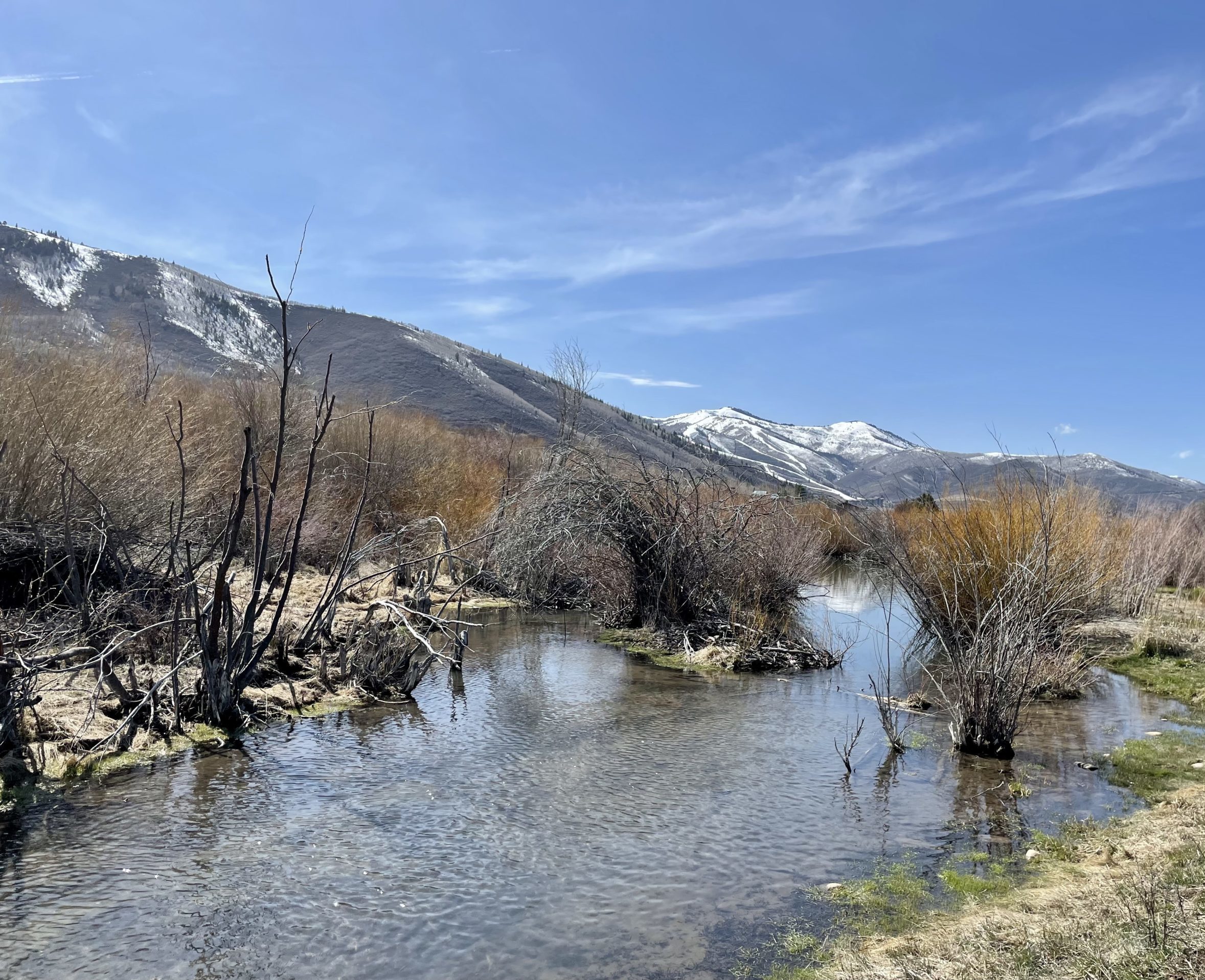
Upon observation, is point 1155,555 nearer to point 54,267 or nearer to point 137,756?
point 137,756

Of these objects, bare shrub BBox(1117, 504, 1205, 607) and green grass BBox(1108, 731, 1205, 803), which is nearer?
green grass BBox(1108, 731, 1205, 803)

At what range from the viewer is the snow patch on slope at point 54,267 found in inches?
4188

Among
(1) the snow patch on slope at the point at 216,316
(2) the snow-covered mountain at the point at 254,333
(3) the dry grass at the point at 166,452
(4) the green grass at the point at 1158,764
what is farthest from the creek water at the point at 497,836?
(1) the snow patch on slope at the point at 216,316

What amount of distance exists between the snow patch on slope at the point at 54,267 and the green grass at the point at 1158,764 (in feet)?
381

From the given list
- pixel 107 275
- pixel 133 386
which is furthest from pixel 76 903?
pixel 107 275

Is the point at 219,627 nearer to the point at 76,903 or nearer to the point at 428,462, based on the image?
the point at 76,903

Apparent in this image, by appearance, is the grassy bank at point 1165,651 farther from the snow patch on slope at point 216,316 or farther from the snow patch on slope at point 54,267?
the snow patch on slope at point 54,267

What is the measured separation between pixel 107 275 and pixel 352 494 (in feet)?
384

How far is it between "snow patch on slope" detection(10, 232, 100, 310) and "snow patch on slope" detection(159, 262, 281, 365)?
992cm

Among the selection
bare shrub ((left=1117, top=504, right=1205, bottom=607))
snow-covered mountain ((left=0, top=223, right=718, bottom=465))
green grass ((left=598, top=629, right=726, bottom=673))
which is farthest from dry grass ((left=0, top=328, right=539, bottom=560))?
snow-covered mountain ((left=0, top=223, right=718, bottom=465))

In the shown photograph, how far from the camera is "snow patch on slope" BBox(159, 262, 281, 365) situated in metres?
112

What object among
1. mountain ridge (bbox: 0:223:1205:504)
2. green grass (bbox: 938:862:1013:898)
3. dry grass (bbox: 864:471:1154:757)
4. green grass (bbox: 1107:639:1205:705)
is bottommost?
green grass (bbox: 938:862:1013:898)

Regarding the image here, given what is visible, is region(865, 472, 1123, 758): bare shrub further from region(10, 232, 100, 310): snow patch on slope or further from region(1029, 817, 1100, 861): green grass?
region(10, 232, 100, 310): snow patch on slope

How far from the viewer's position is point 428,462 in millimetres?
26000
